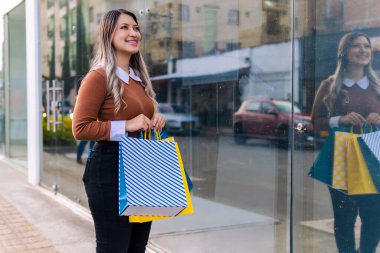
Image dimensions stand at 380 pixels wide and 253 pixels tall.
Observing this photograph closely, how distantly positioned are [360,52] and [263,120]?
1367 mm

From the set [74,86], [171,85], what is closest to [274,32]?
[171,85]

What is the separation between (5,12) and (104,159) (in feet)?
29.3

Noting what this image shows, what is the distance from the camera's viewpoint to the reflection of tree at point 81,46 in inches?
242

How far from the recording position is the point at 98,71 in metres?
2.29

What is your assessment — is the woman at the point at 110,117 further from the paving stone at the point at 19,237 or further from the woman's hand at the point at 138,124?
the paving stone at the point at 19,237

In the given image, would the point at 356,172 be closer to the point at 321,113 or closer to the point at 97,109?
the point at 321,113

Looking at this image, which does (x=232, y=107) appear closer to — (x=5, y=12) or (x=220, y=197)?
(x=220, y=197)

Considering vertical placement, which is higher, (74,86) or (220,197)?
(74,86)

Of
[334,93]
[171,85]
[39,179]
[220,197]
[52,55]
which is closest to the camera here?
[334,93]

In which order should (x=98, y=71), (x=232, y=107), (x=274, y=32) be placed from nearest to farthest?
(x=98, y=71) < (x=274, y=32) < (x=232, y=107)

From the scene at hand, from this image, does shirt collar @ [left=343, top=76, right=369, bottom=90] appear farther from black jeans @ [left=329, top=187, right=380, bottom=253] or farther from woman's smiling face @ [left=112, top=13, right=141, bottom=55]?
woman's smiling face @ [left=112, top=13, right=141, bottom=55]

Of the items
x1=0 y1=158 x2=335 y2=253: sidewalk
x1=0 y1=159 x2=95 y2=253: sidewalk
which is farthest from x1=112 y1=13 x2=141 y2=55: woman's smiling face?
x1=0 y1=159 x2=95 y2=253: sidewalk

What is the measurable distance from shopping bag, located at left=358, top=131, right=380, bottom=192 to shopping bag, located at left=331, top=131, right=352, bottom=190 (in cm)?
12

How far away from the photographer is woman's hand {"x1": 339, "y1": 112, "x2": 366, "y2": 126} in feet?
8.82
